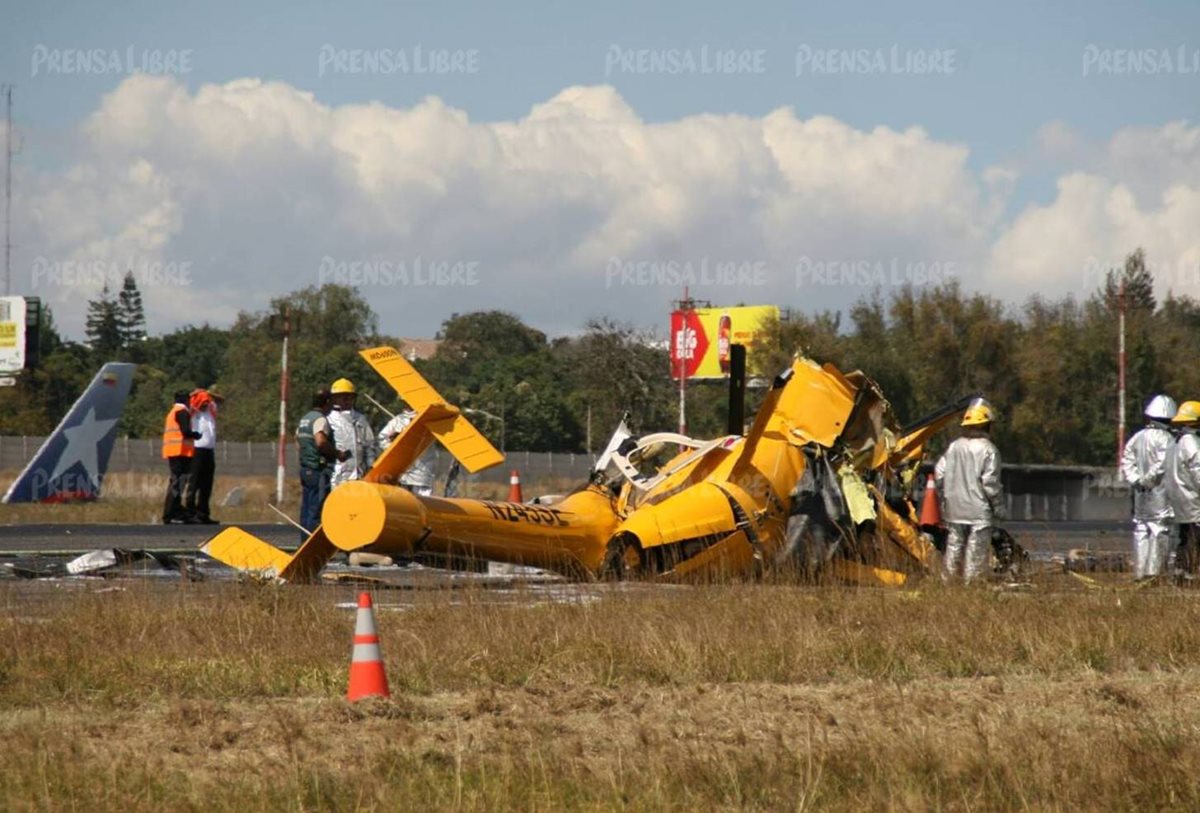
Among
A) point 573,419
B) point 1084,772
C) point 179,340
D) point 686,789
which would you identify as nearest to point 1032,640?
point 1084,772

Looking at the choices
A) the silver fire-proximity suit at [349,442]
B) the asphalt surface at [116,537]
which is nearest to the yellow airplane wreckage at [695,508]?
the silver fire-proximity suit at [349,442]

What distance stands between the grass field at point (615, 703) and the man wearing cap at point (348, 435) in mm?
5859

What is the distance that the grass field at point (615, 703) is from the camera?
6.40 meters

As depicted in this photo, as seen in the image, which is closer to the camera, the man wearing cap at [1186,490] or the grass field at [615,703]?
the grass field at [615,703]

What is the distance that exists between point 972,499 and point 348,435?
272 inches

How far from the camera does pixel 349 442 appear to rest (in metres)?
18.9

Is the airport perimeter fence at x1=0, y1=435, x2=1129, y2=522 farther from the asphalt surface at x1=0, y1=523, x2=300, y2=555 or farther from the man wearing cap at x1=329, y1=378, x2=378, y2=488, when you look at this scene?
the asphalt surface at x1=0, y1=523, x2=300, y2=555

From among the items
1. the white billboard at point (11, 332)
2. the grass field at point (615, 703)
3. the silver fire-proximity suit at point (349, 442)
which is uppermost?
the white billboard at point (11, 332)

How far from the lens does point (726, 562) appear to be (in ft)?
48.2

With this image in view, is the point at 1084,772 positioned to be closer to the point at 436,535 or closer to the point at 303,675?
the point at 303,675

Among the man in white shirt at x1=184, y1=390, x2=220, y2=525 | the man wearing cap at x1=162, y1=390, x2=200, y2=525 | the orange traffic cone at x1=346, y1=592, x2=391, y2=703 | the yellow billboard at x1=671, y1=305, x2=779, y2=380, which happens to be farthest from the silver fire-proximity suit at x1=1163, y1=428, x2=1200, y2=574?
the yellow billboard at x1=671, y1=305, x2=779, y2=380

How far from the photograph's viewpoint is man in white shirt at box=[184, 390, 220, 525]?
23781mm

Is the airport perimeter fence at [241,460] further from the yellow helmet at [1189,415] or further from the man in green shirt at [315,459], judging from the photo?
the yellow helmet at [1189,415]

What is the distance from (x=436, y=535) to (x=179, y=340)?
126588 mm
